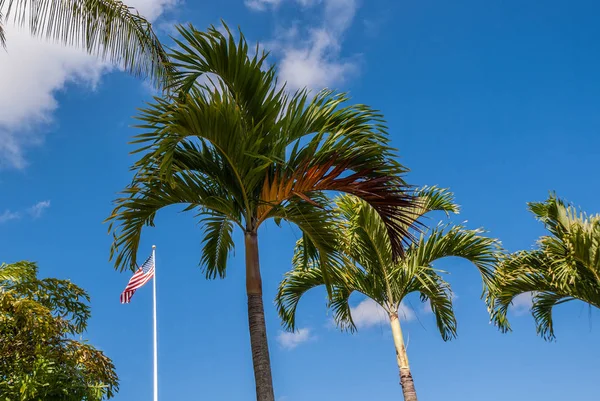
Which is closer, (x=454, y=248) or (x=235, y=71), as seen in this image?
(x=235, y=71)

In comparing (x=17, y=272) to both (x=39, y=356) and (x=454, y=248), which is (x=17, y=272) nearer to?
(x=39, y=356)

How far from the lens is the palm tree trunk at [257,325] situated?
6.11m

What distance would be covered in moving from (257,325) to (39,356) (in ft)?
16.4

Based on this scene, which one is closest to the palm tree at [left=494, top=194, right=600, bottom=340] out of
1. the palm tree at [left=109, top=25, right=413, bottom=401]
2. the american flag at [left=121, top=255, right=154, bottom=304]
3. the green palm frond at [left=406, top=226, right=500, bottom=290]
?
the green palm frond at [left=406, top=226, right=500, bottom=290]

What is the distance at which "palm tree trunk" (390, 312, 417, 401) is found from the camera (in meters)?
10.4

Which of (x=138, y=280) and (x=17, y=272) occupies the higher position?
(x=138, y=280)

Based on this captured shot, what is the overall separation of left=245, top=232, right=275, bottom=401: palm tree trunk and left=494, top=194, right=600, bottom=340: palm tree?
6.84 metres

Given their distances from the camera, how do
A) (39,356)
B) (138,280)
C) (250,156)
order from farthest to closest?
(138,280) < (39,356) < (250,156)

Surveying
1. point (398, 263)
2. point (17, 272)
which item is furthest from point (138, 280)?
point (398, 263)

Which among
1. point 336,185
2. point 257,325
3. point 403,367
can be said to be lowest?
point 257,325

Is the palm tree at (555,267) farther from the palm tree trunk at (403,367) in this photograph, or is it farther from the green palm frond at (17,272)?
the green palm frond at (17,272)

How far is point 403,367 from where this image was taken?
34.4ft

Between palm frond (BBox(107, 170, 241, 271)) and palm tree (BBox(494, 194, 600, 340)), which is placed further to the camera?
palm tree (BBox(494, 194, 600, 340))

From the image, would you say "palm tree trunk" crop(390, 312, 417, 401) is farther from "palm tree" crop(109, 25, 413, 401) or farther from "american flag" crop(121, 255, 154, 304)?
"american flag" crop(121, 255, 154, 304)
